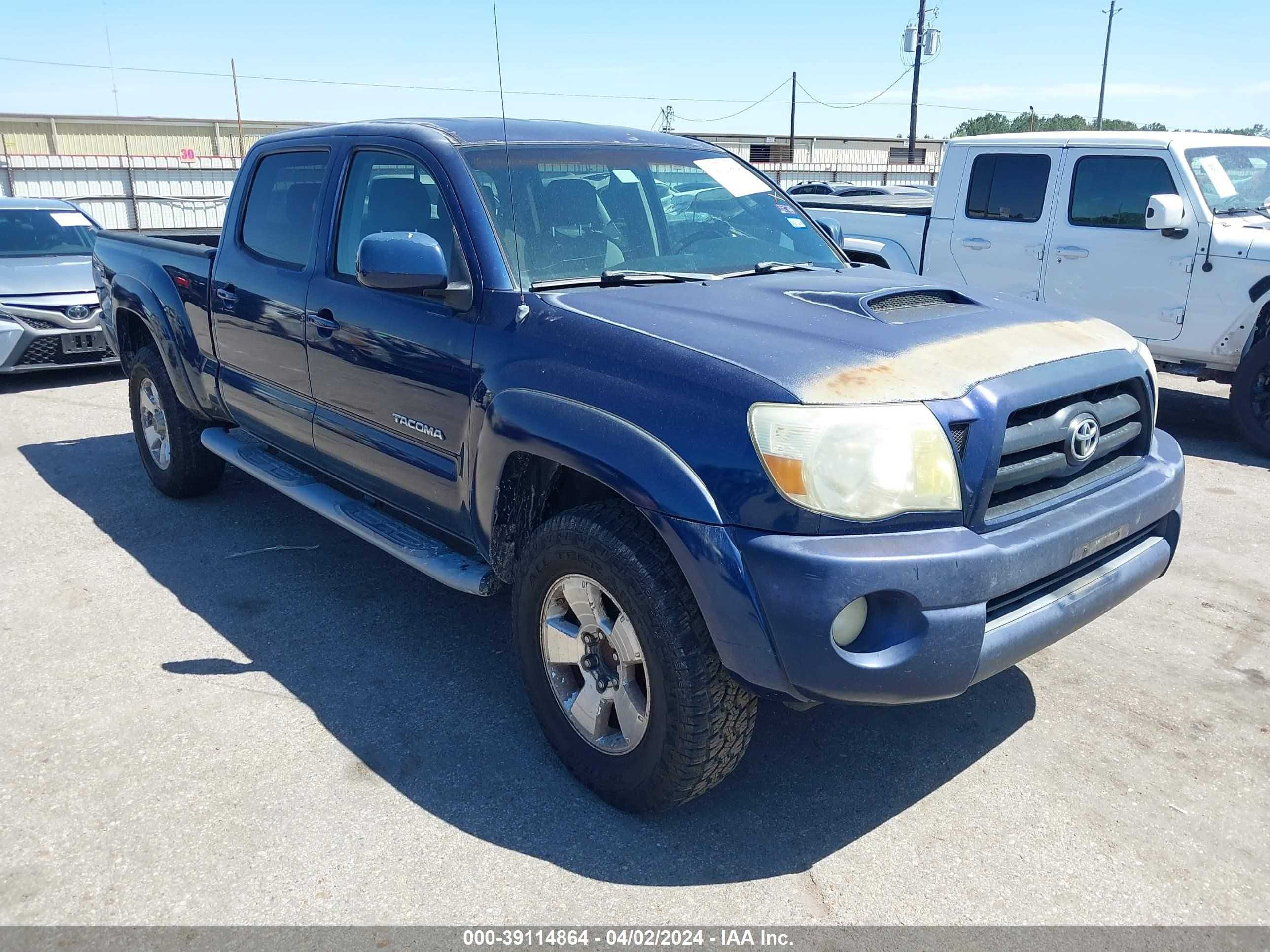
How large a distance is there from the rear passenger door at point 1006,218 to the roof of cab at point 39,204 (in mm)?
8589

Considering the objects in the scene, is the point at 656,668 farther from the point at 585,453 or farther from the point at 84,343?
the point at 84,343

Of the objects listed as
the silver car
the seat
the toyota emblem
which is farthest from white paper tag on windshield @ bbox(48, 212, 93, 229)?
the toyota emblem

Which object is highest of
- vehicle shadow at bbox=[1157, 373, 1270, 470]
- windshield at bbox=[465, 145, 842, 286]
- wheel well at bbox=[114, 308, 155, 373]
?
windshield at bbox=[465, 145, 842, 286]

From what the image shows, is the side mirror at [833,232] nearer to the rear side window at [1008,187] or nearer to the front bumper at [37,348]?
the rear side window at [1008,187]

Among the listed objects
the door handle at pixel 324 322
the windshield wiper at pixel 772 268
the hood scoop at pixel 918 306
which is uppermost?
the windshield wiper at pixel 772 268

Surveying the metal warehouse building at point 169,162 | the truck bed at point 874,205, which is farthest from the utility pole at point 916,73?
the truck bed at point 874,205

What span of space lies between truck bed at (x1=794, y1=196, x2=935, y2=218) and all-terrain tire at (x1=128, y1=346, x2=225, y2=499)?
478 centimetres

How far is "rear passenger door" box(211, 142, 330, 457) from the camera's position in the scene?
4188 mm

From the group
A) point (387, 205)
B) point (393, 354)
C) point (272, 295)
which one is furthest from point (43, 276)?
point (393, 354)

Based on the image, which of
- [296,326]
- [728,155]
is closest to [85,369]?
[296,326]

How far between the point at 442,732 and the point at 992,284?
242 inches

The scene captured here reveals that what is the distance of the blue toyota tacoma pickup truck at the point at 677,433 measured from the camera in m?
2.45

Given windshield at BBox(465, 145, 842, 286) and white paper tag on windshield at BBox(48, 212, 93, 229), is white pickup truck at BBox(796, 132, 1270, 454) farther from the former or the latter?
white paper tag on windshield at BBox(48, 212, 93, 229)

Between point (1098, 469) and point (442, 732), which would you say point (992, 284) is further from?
point (442, 732)
